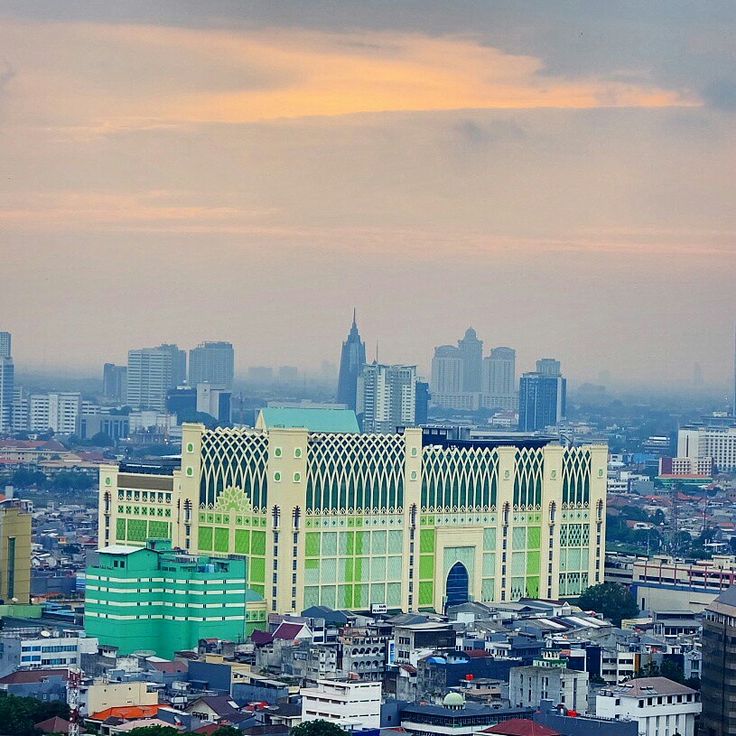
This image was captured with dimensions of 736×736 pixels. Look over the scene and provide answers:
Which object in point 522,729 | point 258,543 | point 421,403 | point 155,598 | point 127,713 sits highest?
point 421,403

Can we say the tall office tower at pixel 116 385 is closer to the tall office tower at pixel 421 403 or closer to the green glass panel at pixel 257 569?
the tall office tower at pixel 421 403

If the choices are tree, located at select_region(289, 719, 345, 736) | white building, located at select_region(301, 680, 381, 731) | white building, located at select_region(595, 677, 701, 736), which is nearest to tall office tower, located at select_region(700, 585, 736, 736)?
white building, located at select_region(595, 677, 701, 736)

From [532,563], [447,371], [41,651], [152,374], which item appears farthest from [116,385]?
[41,651]

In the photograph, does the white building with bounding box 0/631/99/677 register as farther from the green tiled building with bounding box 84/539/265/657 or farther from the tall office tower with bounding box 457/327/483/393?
the tall office tower with bounding box 457/327/483/393

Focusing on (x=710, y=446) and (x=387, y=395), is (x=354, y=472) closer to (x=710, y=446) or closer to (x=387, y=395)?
(x=387, y=395)

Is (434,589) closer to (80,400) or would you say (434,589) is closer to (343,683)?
(343,683)

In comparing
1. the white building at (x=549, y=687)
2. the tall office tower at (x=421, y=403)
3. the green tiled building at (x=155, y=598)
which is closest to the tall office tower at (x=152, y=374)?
the tall office tower at (x=421, y=403)

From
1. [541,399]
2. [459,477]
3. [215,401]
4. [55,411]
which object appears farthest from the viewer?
[55,411]
